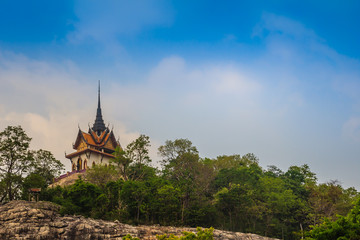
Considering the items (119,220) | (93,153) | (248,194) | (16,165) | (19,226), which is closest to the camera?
(19,226)

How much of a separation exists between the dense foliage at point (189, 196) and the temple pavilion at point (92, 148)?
36.9 ft

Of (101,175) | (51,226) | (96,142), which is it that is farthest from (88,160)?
(51,226)

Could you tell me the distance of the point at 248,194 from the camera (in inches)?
1443

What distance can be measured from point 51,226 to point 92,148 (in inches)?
1107

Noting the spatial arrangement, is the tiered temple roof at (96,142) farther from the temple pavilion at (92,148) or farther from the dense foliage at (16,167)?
the dense foliage at (16,167)

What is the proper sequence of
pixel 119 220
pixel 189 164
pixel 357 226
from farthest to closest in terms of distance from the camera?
pixel 189 164 → pixel 119 220 → pixel 357 226

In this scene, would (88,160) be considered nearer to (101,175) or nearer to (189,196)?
(101,175)

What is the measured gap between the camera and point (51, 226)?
1084 inches

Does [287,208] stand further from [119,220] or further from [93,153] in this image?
[93,153]

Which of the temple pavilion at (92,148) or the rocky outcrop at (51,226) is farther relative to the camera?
the temple pavilion at (92,148)

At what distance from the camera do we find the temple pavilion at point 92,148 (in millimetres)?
54656

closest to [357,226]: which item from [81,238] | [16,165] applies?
[81,238]

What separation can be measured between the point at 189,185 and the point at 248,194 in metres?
5.62

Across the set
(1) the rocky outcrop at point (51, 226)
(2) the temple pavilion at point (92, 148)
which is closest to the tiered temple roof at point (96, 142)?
(2) the temple pavilion at point (92, 148)
